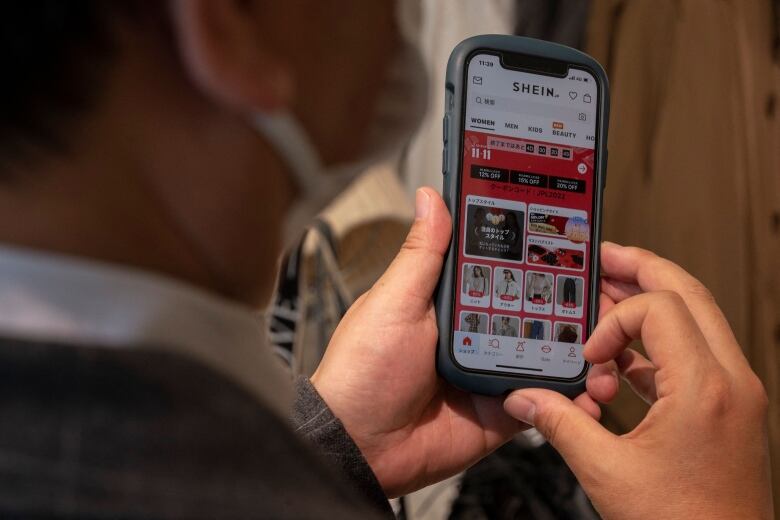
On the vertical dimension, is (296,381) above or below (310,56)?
below

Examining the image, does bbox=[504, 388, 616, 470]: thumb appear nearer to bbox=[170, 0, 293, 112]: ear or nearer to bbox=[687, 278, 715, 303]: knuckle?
bbox=[687, 278, 715, 303]: knuckle

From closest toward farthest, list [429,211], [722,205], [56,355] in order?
[56,355] → [429,211] → [722,205]

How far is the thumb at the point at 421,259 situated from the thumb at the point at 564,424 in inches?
3.9

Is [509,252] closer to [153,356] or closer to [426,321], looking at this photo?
[426,321]

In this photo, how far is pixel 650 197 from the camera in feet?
2.86

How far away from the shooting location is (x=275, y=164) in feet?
1.02

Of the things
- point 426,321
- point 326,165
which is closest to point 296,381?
point 426,321

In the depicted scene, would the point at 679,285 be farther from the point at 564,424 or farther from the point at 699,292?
the point at 564,424

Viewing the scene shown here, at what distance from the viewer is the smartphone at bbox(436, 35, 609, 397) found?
59 centimetres

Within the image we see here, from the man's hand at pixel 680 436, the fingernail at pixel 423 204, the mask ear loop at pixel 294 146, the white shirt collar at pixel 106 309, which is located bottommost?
the man's hand at pixel 680 436

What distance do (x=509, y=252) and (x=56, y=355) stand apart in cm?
41

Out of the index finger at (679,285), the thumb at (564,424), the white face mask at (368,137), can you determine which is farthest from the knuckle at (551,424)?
the white face mask at (368,137)

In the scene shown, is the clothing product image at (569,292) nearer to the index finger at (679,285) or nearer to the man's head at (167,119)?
the index finger at (679,285)

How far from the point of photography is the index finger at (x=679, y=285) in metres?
0.53
